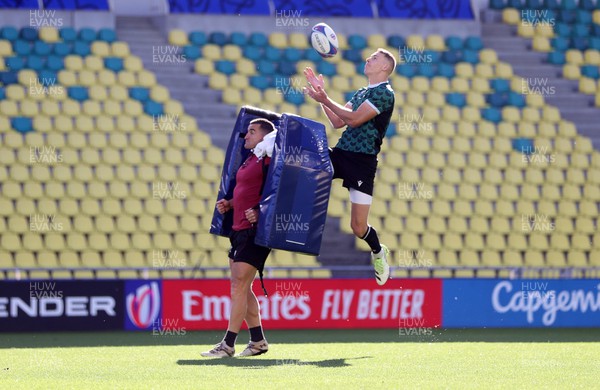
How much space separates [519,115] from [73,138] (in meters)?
7.35

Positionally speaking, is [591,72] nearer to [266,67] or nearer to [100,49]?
[266,67]

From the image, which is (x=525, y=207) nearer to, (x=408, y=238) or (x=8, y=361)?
(x=408, y=238)

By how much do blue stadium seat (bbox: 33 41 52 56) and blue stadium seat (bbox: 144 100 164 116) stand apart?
5.68 feet

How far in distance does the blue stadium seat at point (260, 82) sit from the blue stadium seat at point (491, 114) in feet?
11.9

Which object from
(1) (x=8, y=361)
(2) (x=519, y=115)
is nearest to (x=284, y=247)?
(1) (x=8, y=361)

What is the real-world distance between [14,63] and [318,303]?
22.4ft

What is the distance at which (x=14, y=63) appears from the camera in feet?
54.9

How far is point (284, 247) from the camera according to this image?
28.4ft

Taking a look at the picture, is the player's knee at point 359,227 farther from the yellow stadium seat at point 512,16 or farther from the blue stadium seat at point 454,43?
the yellow stadium seat at point 512,16

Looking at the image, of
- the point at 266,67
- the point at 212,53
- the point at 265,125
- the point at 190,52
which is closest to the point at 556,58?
the point at 266,67

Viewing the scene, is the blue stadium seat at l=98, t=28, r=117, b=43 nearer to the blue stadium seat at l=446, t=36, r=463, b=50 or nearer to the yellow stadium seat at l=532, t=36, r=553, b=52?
the blue stadium seat at l=446, t=36, r=463, b=50

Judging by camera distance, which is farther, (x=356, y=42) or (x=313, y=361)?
(x=356, y=42)

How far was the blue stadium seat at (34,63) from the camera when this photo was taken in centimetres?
1673

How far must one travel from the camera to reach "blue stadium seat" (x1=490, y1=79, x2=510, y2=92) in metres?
18.8
